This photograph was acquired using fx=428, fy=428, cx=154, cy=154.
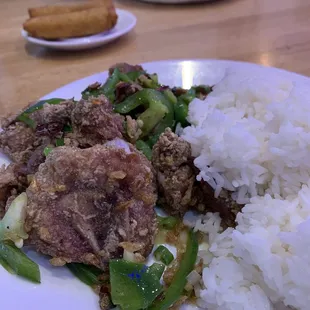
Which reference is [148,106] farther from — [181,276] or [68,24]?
[68,24]

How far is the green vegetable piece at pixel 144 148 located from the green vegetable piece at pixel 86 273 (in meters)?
0.80

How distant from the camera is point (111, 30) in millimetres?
4594

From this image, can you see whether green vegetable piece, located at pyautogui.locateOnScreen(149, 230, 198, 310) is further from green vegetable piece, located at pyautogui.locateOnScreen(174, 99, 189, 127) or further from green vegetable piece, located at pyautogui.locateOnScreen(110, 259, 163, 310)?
green vegetable piece, located at pyautogui.locateOnScreen(174, 99, 189, 127)

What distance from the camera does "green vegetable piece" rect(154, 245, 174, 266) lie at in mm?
2236

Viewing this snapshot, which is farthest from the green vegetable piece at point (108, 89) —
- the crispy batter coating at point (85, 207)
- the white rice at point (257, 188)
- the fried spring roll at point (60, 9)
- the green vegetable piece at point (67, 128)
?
the fried spring roll at point (60, 9)

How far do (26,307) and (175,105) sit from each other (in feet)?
5.30

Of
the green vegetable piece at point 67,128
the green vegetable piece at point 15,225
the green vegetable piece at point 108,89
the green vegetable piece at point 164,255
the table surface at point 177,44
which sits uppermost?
the green vegetable piece at point 108,89

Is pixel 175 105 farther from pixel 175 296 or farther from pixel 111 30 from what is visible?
pixel 111 30

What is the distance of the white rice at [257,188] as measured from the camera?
1.90m

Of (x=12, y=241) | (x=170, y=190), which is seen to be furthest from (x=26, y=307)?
(x=170, y=190)

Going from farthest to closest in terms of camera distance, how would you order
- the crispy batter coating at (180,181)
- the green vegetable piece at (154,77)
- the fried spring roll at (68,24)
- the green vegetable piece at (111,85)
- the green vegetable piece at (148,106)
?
the fried spring roll at (68,24) < the green vegetable piece at (154,77) < the green vegetable piece at (111,85) < the green vegetable piece at (148,106) < the crispy batter coating at (180,181)

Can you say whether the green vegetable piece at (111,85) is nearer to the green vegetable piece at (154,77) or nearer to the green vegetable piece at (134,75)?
the green vegetable piece at (134,75)

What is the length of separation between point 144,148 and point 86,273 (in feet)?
2.94

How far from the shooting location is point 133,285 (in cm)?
200
